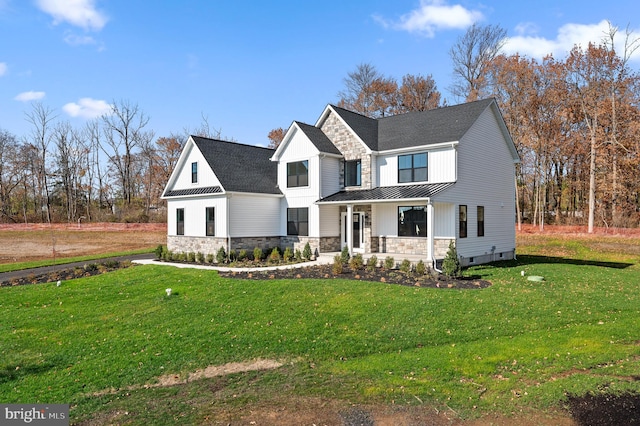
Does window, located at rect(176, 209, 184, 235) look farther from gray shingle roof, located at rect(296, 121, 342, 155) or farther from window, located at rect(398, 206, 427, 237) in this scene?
window, located at rect(398, 206, 427, 237)

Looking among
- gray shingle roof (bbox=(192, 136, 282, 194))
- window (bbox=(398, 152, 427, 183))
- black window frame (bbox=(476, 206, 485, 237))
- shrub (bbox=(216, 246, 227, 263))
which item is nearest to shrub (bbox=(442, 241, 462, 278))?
window (bbox=(398, 152, 427, 183))

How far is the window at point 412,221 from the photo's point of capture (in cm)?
1841

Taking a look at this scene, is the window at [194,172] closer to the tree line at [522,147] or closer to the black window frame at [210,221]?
the black window frame at [210,221]

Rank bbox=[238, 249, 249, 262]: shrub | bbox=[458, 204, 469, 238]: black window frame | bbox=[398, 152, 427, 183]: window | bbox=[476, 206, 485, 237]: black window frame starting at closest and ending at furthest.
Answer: bbox=[458, 204, 469, 238]: black window frame → bbox=[398, 152, 427, 183]: window → bbox=[476, 206, 485, 237]: black window frame → bbox=[238, 249, 249, 262]: shrub

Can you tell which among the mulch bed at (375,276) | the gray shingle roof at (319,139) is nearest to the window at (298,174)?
the gray shingle roof at (319,139)

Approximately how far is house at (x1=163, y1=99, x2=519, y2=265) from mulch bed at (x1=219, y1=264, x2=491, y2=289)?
2774mm

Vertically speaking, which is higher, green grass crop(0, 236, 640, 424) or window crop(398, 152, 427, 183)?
window crop(398, 152, 427, 183)

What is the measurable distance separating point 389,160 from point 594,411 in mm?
15782

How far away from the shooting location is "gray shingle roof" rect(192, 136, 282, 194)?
21.9 meters

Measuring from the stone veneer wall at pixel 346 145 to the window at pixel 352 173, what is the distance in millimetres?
209

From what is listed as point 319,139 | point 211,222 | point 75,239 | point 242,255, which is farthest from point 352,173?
point 75,239

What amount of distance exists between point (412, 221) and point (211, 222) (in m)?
10.3

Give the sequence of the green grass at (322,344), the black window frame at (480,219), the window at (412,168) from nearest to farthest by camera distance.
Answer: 1. the green grass at (322,344)
2. the window at (412,168)
3. the black window frame at (480,219)

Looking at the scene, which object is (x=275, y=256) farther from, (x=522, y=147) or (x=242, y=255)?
(x=522, y=147)
